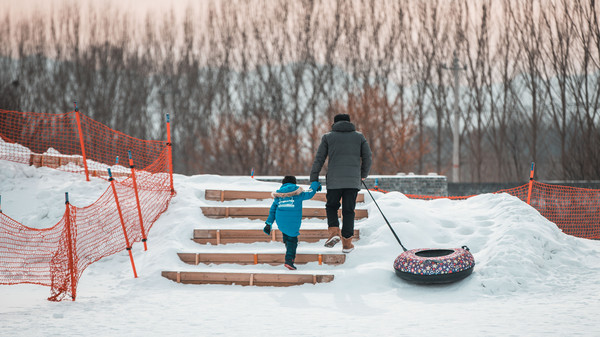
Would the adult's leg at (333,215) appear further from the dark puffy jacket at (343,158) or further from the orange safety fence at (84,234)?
the orange safety fence at (84,234)

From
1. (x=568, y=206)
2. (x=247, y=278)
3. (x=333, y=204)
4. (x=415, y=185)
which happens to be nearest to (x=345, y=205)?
(x=333, y=204)

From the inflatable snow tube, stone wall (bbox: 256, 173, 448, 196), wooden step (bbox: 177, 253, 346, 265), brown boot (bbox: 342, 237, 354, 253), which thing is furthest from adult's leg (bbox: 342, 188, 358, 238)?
stone wall (bbox: 256, 173, 448, 196)

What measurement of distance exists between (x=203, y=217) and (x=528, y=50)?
24.9 meters

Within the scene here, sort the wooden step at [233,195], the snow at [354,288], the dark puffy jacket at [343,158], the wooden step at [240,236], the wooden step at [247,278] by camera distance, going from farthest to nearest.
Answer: the wooden step at [233,195]
the wooden step at [240,236]
the dark puffy jacket at [343,158]
the wooden step at [247,278]
the snow at [354,288]

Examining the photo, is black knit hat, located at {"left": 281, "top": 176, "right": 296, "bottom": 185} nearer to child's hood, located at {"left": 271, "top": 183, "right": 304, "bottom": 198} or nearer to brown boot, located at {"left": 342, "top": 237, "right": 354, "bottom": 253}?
child's hood, located at {"left": 271, "top": 183, "right": 304, "bottom": 198}

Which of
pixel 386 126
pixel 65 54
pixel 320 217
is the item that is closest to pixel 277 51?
pixel 386 126

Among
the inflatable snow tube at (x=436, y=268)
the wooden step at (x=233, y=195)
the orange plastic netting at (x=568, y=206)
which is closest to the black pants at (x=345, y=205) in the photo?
the inflatable snow tube at (x=436, y=268)

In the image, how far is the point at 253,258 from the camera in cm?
755

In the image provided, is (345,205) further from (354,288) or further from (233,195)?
(233,195)

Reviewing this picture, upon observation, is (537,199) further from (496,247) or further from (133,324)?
(133,324)

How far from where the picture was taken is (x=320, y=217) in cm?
893

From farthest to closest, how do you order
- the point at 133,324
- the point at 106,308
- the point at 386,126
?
the point at 386,126 < the point at 106,308 < the point at 133,324

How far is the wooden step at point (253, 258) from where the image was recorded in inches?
293

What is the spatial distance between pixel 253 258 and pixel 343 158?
77.0 inches
